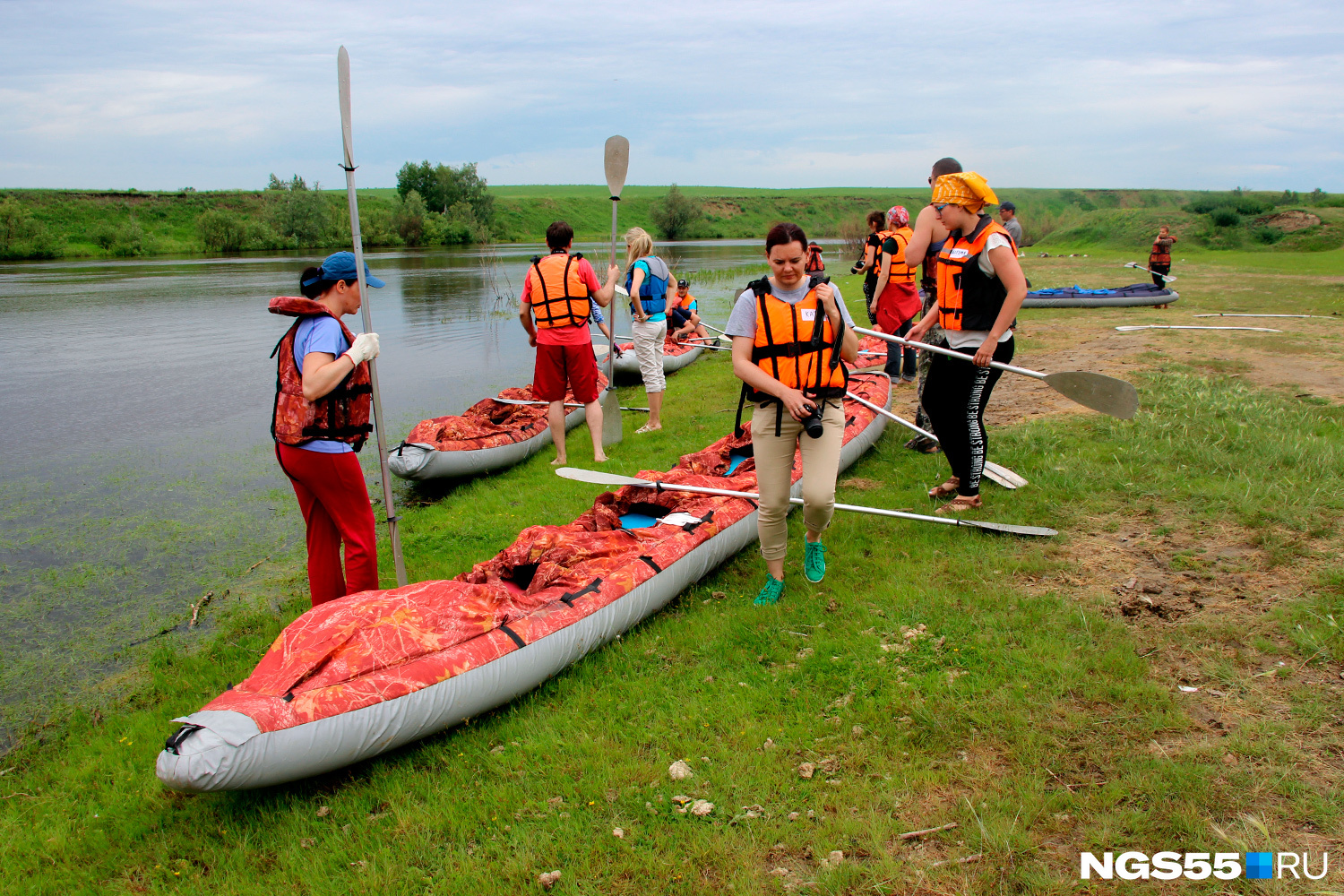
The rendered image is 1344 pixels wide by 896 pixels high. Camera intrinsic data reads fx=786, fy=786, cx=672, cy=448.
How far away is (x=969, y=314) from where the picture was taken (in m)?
4.87

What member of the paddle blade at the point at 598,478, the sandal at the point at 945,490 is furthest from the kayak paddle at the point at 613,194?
the sandal at the point at 945,490

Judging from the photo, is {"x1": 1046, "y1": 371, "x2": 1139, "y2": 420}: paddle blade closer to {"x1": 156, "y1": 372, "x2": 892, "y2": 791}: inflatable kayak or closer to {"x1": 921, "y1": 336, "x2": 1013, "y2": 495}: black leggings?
{"x1": 921, "y1": 336, "x2": 1013, "y2": 495}: black leggings

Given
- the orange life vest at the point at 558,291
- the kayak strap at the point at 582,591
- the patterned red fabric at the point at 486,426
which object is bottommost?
the kayak strap at the point at 582,591

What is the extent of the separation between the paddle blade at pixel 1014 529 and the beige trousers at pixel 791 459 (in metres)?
1.28

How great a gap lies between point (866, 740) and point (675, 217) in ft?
Result: 239

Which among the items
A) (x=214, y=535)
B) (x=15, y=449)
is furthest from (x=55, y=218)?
(x=214, y=535)

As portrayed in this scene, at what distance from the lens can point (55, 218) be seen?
53.8 m

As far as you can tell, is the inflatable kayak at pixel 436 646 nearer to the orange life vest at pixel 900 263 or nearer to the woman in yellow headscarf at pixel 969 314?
the woman in yellow headscarf at pixel 969 314

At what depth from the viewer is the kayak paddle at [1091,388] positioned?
15.7 ft

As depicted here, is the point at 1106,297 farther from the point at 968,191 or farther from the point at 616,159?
the point at 968,191

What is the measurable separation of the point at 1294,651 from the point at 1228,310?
12.2 m

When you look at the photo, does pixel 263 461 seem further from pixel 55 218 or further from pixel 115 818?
pixel 55 218

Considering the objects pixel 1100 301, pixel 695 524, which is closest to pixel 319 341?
pixel 695 524

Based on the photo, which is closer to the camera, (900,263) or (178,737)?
(178,737)
